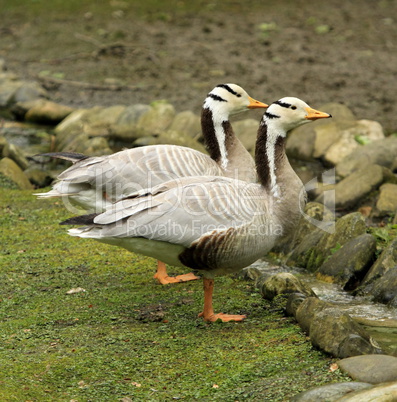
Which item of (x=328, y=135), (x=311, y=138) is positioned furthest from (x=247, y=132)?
(x=328, y=135)

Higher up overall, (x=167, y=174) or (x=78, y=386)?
(x=167, y=174)

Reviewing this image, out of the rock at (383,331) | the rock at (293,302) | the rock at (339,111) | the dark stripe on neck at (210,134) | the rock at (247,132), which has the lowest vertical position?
the rock at (383,331)

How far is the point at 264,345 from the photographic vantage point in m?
5.23

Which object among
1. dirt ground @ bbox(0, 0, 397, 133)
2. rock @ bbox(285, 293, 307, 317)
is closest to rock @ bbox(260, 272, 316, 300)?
rock @ bbox(285, 293, 307, 317)

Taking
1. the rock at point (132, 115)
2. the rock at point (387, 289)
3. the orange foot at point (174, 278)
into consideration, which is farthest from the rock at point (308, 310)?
the rock at point (132, 115)

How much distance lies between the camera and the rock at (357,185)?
9.02m

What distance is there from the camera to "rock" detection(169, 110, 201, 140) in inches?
449

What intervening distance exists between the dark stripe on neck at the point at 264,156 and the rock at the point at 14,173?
458 centimetres

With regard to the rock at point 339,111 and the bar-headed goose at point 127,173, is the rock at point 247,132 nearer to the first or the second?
the rock at point 339,111

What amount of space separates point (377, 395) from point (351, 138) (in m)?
7.10

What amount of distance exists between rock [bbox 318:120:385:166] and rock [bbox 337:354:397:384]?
608cm

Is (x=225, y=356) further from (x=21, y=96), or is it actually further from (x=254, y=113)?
(x=21, y=96)

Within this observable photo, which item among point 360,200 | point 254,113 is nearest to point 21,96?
point 254,113

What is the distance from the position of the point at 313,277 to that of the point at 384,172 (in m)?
2.74
